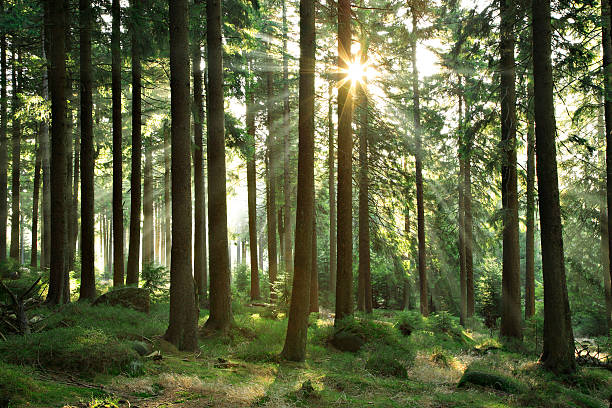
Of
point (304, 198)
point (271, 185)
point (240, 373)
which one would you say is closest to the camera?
point (240, 373)

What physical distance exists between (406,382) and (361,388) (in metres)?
1.23

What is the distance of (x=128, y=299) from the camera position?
1176 cm

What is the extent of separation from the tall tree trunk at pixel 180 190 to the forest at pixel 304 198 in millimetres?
43

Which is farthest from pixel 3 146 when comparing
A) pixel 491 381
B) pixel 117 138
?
pixel 491 381

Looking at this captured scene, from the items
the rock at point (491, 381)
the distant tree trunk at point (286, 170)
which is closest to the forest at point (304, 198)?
the rock at point (491, 381)

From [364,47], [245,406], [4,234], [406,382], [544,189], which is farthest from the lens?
[4,234]

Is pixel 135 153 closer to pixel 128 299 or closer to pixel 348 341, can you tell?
pixel 128 299

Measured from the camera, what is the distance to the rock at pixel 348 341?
436 inches

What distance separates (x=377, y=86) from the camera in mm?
17750

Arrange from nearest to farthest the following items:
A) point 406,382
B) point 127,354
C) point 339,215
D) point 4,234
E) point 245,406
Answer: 1. point 245,406
2. point 127,354
3. point 406,382
4. point 339,215
5. point 4,234

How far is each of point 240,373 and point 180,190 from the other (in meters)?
4.09

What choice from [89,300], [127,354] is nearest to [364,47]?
[127,354]

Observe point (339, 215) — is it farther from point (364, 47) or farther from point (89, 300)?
point (89, 300)

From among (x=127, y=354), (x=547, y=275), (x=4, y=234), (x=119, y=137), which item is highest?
(x=119, y=137)
